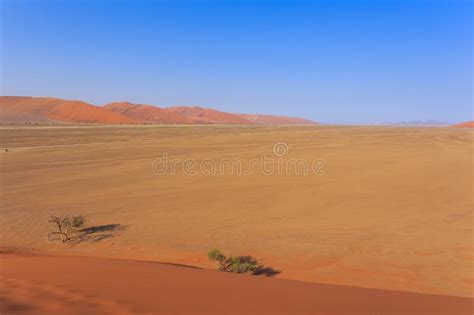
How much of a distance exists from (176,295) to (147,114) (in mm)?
132805

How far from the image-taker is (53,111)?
103562 millimetres

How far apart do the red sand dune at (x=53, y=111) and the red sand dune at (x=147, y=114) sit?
1584cm

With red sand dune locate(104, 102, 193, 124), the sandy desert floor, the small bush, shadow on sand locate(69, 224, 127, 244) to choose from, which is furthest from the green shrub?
red sand dune locate(104, 102, 193, 124)

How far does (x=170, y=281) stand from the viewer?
4.85 m

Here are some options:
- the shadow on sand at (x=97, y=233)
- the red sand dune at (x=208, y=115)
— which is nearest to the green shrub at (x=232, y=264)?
the shadow on sand at (x=97, y=233)

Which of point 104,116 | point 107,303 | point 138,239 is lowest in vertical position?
point 138,239

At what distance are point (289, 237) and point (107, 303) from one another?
515 centimetres

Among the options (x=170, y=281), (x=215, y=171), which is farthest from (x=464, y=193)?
(x=170, y=281)

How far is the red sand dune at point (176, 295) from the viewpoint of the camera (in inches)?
149

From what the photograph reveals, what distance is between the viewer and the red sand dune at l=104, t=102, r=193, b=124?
125 m

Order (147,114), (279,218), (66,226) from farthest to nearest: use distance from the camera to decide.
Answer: (147,114)
(279,218)
(66,226)

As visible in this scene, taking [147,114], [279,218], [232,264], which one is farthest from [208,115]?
[232,264]

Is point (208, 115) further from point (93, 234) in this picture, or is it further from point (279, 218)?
point (93, 234)

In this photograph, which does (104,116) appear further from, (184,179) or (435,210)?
(435,210)
